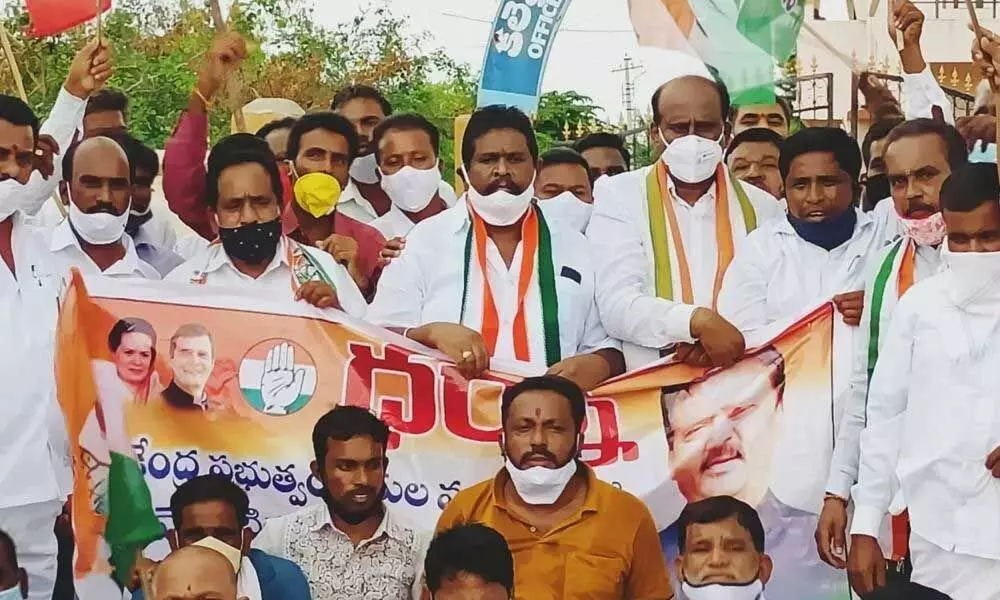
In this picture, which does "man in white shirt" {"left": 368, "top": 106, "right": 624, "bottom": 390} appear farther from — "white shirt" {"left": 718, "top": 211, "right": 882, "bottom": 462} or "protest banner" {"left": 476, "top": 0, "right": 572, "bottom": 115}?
"protest banner" {"left": 476, "top": 0, "right": 572, "bottom": 115}

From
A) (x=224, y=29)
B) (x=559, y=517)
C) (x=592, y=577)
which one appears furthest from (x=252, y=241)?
(x=592, y=577)

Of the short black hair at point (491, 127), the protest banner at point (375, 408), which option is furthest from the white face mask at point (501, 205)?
the protest banner at point (375, 408)

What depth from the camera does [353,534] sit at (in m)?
5.39

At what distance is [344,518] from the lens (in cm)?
540

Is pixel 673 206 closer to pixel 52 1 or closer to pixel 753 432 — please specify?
pixel 753 432

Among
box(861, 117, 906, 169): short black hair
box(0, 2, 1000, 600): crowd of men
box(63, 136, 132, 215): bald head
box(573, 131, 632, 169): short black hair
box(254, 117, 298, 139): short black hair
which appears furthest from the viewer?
box(573, 131, 632, 169): short black hair

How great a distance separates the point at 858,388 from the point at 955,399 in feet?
2.29

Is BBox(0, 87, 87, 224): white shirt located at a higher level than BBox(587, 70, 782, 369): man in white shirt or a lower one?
higher


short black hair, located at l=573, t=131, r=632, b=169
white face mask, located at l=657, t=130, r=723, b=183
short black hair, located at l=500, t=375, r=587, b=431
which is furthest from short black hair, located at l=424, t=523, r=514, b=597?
short black hair, located at l=573, t=131, r=632, b=169

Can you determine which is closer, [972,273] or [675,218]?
[972,273]

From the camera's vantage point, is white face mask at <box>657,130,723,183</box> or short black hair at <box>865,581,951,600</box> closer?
short black hair at <box>865,581,951,600</box>

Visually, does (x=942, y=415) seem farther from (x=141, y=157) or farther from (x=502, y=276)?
(x=141, y=157)

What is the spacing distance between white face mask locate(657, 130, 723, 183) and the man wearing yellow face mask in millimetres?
1346

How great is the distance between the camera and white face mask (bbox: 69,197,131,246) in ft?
20.7
